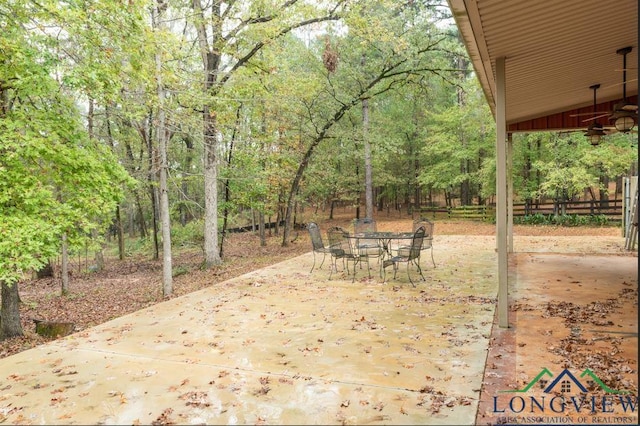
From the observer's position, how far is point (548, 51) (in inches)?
161

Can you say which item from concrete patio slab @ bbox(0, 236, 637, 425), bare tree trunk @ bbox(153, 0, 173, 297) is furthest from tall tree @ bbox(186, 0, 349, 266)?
concrete patio slab @ bbox(0, 236, 637, 425)

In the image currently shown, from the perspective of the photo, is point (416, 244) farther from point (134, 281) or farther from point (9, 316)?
point (134, 281)

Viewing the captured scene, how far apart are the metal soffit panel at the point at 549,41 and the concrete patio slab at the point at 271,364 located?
107 inches

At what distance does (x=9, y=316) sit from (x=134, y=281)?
4.60 metres

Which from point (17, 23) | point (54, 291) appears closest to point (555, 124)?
point (17, 23)

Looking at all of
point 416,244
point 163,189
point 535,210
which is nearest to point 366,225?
point 416,244

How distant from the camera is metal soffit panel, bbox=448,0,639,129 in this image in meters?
3.05

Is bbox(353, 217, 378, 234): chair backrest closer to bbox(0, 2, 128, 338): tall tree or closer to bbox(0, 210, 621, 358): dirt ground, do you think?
bbox(0, 210, 621, 358): dirt ground

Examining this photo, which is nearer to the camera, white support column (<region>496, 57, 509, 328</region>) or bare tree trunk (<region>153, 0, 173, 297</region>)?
white support column (<region>496, 57, 509, 328</region>)

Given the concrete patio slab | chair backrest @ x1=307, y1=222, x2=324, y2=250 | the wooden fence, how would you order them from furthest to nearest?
the wooden fence
chair backrest @ x1=307, y1=222, x2=324, y2=250
the concrete patio slab

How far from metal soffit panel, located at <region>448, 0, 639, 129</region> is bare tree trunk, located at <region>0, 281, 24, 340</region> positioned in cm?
601

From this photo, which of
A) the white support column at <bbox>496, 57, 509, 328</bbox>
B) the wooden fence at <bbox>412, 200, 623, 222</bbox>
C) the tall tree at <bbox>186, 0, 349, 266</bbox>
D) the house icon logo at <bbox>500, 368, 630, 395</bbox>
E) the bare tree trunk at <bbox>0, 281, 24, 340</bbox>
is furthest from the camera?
the wooden fence at <bbox>412, 200, 623, 222</bbox>

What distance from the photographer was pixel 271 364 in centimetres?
334

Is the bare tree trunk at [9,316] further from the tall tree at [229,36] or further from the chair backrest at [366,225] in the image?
the chair backrest at [366,225]
